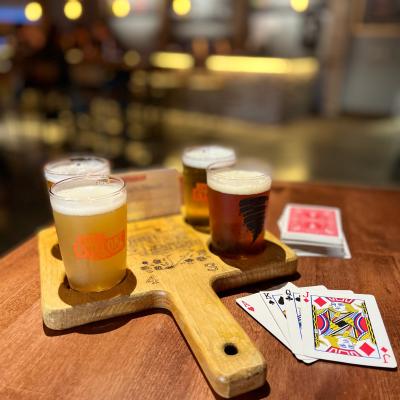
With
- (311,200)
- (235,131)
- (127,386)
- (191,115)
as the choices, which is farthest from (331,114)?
(127,386)

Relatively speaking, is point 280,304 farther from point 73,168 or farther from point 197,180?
point 73,168

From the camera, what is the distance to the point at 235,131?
318 inches

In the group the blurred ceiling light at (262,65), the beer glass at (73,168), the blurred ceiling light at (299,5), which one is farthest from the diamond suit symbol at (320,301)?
the blurred ceiling light at (299,5)

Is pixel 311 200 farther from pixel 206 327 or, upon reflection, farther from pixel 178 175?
pixel 206 327

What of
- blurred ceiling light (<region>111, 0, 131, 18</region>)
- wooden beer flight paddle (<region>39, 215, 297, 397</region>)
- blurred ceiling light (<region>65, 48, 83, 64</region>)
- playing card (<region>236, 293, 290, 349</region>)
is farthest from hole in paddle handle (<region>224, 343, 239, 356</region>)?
blurred ceiling light (<region>111, 0, 131, 18</region>)

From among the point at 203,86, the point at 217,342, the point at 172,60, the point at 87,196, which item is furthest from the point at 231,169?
the point at 172,60

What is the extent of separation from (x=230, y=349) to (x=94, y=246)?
1.27 ft

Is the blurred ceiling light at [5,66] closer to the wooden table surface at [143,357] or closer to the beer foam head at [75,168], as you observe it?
the beer foam head at [75,168]

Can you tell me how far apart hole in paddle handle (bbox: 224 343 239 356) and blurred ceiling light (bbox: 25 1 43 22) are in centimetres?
1064

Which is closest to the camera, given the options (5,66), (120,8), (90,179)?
(90,179)

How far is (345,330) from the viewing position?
2.96 feet

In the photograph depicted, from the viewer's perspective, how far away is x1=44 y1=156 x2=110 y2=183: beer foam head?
1165 mm

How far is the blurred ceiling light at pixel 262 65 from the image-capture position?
314 inches

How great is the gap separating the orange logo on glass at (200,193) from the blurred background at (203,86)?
3622 millimetres
